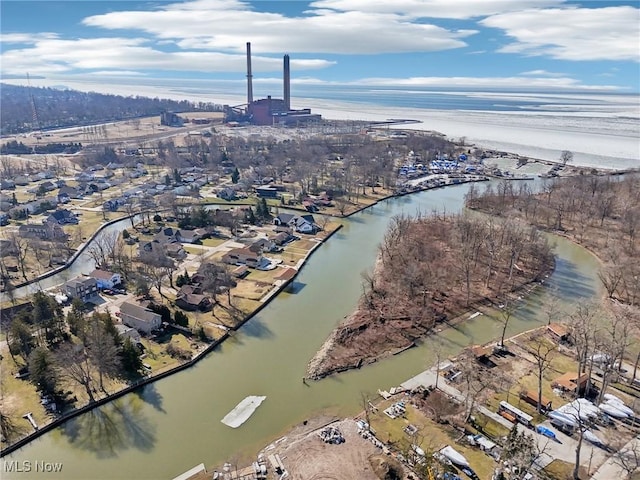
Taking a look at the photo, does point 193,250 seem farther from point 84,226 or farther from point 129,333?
point 129,333

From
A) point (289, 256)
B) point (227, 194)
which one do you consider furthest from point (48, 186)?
point (289, 256)

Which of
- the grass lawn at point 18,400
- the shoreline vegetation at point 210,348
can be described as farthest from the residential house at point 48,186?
the grass lawn at point 18,400

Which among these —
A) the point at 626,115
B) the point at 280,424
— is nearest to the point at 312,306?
the point at 280,424

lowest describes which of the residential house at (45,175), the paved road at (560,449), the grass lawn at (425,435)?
the grass lawn at (425,435)

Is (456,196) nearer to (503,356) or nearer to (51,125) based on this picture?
(503,356)

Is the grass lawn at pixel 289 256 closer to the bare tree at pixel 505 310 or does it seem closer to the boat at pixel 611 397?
the bare tree at pixel 505 310

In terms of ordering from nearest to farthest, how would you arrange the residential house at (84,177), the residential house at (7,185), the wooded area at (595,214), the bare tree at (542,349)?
1. the bare tree at (542,349)
2. the wooded area at (595,214)
3. the residential house at (7,185)
4. the residential house at (84,177)

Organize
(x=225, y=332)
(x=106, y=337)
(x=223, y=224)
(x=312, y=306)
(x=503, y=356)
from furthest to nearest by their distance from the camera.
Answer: (x=223, y=224) < (x=312, y=306) < (x=225, y=332) < (x=503, y=356) < (x=106, y=337)

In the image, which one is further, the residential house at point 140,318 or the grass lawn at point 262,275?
the grass lawn at point 262,275
